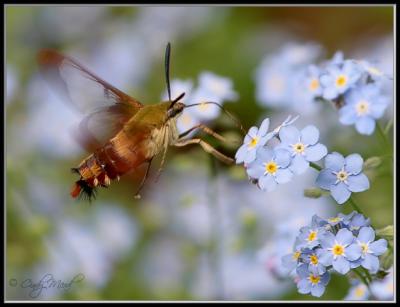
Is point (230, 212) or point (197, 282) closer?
point (197, 282)

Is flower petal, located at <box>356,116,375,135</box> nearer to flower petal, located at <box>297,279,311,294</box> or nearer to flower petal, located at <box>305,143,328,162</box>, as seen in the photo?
flower petal, located at <box>305,143,328,162</box>

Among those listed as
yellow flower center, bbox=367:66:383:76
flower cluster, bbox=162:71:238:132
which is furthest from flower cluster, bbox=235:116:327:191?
flower cluster, bbox=162:71:238:132

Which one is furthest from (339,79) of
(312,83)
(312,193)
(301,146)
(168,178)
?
(168,178)

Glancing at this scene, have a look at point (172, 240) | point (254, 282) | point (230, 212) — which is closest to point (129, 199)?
point (172, 240)

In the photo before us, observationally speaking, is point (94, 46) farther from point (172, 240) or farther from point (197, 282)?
point (197, 282)

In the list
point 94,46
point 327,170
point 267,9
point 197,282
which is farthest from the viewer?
point 267,9

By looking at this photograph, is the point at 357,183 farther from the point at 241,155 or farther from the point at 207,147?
the point at 207,147

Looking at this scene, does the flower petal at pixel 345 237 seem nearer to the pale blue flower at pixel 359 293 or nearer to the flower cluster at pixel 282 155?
the flower cluster at pixel 282 155
